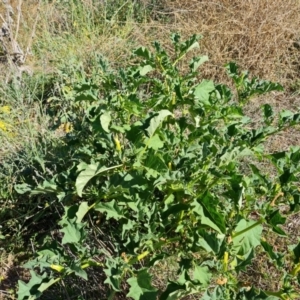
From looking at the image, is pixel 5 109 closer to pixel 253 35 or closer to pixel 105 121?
pixel 105 121

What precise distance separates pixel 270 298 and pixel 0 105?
2708mm

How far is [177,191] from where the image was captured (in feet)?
6.26

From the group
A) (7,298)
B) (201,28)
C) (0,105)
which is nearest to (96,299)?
(7,298)

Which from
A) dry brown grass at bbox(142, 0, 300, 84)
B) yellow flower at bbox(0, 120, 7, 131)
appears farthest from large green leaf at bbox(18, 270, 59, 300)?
dry brown grass at bbox(142, 0, 300, 84)

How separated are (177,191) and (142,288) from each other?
418 mm

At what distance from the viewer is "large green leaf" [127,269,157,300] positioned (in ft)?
5.31

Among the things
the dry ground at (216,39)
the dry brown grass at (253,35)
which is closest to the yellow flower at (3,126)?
the dry ground at (216,39)

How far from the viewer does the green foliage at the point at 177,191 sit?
164 cm

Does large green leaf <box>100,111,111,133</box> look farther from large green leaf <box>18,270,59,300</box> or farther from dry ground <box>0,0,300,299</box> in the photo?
dry ground <box>0,0,300,299</box>

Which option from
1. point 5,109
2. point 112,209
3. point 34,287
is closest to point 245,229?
point 112,209

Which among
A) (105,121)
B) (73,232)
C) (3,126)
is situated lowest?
(3,126)

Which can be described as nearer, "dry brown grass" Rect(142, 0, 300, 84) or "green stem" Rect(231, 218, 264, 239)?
"green stem" Rect(231, 218, 264, 239)

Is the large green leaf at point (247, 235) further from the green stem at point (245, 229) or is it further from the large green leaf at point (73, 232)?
the large green leaf at point (73, 232)

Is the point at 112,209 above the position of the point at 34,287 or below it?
above
